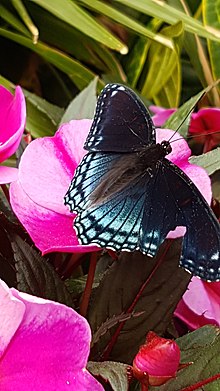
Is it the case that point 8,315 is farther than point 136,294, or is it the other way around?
point 136,294

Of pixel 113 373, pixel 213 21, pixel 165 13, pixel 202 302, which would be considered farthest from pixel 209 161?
pixel 213 21

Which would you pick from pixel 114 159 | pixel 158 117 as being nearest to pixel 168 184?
pixel 114 159

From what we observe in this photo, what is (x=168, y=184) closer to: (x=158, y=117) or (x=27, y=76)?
(x=158, y=117)

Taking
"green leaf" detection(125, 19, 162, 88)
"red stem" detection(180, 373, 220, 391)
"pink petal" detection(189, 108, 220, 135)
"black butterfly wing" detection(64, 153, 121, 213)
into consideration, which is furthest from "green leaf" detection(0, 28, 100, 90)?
"red stem" detection(180, 373, 220, 391)

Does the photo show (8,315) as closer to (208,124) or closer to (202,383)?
(202,383)

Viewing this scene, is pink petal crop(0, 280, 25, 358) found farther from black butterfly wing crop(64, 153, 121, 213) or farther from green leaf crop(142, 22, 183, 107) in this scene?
green leaf crop(142, 22, 183, 107)

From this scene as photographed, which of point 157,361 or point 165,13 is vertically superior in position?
point 165,13

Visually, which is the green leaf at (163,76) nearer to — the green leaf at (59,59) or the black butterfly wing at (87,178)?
the green leaf at (59,59)
